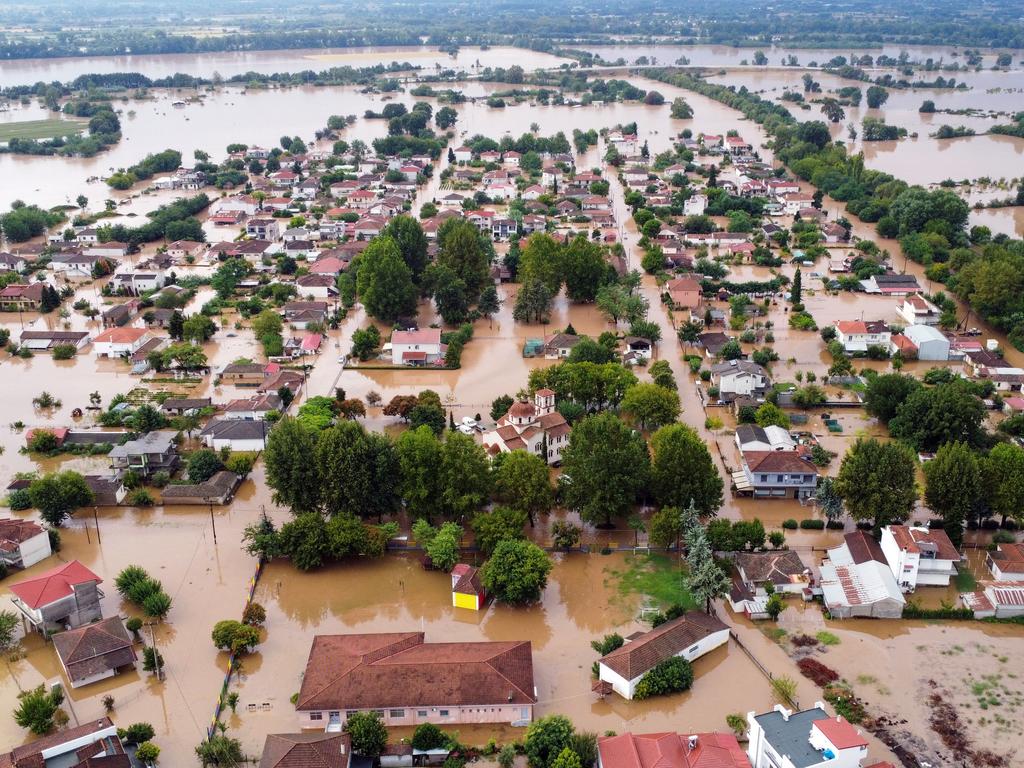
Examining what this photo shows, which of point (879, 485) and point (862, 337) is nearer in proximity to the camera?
point (879, 485)

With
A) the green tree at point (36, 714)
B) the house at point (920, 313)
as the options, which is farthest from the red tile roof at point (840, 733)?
the house at point (920, 313)

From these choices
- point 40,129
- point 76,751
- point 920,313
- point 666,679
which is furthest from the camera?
point 40,129

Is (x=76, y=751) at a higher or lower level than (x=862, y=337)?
lower

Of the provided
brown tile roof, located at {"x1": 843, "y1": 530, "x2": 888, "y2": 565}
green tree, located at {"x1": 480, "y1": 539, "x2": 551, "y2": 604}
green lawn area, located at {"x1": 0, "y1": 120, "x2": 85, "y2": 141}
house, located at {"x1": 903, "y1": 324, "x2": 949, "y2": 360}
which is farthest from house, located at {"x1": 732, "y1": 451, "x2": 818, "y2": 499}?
green lawn area, located at {"x1": 0, "y1": 120, "x2": 85, "y2": 141}

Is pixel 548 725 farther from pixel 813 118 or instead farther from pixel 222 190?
pixel 813 118

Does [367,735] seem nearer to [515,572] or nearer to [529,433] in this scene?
[515,572]

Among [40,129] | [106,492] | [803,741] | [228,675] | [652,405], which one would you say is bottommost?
[228,675]

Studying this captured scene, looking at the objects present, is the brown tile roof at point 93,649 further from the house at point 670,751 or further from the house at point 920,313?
the house at point 920,313

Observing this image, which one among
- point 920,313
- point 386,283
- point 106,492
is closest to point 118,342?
point 386,283
